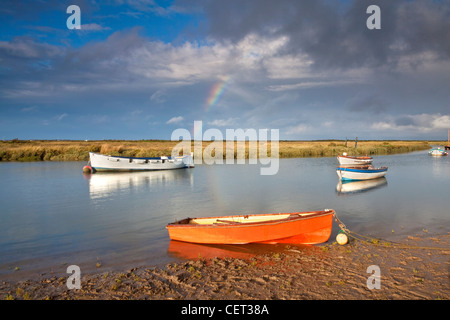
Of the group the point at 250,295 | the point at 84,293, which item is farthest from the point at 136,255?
the point at 250,295

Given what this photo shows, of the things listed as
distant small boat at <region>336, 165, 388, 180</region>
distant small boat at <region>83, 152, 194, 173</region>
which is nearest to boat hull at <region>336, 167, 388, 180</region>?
distant small boat at <region>336, 165, 388, 180</region>

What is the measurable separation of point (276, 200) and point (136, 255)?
12606mm

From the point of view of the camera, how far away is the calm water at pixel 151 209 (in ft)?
37.8

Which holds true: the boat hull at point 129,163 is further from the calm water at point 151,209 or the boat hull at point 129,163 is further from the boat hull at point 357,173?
the boat hull at point 357,173

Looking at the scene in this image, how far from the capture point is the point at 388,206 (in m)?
19.2

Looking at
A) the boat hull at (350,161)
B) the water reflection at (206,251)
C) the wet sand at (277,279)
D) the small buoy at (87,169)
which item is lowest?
the water reflection at (206,251)

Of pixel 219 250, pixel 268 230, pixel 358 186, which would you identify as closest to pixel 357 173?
pixel 358 186

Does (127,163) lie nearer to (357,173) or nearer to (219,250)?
(357,173)

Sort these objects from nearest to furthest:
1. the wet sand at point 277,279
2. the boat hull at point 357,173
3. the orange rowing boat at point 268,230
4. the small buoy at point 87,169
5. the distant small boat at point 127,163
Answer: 1. the wet sand at point 277,279
2. the orange rowing boat at point 268,230
3. the boat hull at point 357,173
4. the small buoy at point 87,169
5. the distant small boat at point 127,163

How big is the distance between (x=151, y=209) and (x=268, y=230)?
10177 mm

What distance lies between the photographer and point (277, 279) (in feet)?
28.1

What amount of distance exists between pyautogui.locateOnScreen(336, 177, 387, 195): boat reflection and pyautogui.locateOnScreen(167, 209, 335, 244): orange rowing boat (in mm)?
14041

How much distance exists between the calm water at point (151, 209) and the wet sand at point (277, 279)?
1171 mm

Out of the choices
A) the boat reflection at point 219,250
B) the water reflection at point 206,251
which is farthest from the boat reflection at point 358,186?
the water reflection at point 206,251
